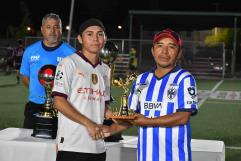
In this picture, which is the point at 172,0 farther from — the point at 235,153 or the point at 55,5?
the point at 235,153

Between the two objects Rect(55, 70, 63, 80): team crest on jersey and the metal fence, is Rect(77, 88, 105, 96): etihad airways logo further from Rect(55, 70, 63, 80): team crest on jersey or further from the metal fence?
the metal fence

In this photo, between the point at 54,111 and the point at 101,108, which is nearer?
the point at 101,108

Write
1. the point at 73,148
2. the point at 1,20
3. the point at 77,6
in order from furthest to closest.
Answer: the point at 77,6
the point at 1,20
the point at 73,148

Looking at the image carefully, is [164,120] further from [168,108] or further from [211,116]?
[211,116]

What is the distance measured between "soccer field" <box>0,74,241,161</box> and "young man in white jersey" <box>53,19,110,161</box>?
4199 millimetres

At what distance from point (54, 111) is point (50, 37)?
0.77 metres

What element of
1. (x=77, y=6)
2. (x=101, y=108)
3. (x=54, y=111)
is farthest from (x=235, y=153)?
(x=77, y=6)

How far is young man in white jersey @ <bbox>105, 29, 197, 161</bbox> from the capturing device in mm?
3916

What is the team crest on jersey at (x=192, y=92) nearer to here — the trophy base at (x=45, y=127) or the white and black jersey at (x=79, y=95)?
the white and black jersey at (x=79, y=95)

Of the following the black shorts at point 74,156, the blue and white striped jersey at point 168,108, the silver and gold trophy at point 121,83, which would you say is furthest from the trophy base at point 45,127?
Answer: the blue and white striped jersey at point 168,108

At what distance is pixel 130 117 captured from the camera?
3914 millimetres

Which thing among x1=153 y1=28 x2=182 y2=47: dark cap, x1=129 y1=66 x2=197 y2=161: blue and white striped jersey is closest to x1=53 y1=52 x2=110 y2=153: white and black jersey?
x1=129 y1=66 x2=197 y2=161: blue and white striped jersey

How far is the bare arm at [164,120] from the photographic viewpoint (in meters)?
3.87

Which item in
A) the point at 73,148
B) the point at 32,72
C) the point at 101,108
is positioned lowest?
the point at 73,148
